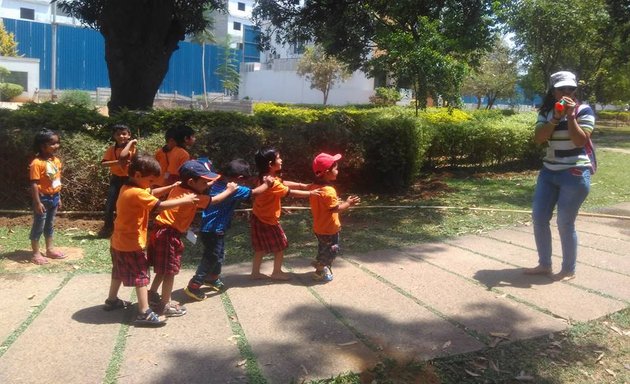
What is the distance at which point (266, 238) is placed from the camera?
463 cm

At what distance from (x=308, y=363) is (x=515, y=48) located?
24.5 meters

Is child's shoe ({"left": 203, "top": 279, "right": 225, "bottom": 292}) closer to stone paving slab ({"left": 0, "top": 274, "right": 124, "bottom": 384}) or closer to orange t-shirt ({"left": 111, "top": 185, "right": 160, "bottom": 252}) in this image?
stone paving slab ({"left": 0, "top": 274, "right": 124, "bottom": 384})

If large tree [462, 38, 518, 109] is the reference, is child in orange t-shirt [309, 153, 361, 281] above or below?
Result: below

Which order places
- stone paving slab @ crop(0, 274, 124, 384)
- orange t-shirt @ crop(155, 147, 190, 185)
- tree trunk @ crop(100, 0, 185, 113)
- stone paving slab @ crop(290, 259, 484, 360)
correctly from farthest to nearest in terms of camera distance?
tree trunk @ crop(100, 0, 185, 113) → orange t-shirt @ crop(155, 147, 190, 185) → stone paving slab @ crop(290, 259, 484, 360) → stone paving slab @ crop(0, 274, 124, 384)

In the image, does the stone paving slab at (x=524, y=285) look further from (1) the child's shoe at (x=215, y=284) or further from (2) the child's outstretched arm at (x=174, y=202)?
(2) the child's outstretched arm at (x=174, y=202)

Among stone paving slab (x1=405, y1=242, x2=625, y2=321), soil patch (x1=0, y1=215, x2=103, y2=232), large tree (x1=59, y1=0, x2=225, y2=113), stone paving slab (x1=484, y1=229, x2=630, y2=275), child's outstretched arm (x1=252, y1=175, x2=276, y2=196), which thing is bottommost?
soil patch (x1=0, y1=215, x2=103, y2=232)

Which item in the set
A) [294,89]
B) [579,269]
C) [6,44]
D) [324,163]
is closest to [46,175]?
[324,163]

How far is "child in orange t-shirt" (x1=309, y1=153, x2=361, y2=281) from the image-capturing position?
4.51 metres

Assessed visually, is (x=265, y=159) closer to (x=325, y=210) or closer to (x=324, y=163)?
(x=324, y=163)

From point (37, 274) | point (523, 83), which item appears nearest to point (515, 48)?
point (523, 83)

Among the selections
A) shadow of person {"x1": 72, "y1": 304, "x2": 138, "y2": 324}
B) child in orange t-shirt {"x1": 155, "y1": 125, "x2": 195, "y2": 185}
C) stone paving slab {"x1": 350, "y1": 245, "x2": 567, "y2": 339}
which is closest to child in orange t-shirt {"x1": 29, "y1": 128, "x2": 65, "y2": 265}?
child in orange t-shirt {"x1": 155, "y1": 125, "x2": 195, "y2": 185}

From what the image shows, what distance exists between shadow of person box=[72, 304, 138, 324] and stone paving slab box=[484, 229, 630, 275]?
11.8ft

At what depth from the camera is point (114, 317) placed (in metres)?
3.89

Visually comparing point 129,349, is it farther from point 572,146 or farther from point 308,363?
point 572,146
